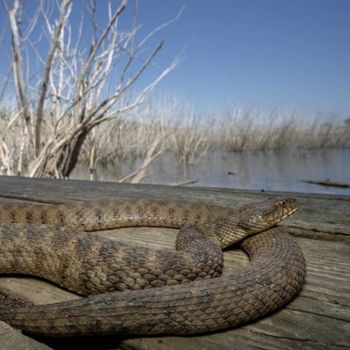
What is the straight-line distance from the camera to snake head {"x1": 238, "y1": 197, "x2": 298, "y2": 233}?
7.14 ft

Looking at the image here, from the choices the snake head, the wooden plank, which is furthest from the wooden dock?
the snake head

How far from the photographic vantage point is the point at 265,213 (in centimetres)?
224

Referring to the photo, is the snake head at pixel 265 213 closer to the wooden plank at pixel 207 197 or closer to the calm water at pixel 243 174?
the wooden plank at pixel 207 197

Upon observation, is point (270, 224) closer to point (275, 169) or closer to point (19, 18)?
point (19, 18)

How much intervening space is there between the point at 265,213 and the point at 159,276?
0.98 metres

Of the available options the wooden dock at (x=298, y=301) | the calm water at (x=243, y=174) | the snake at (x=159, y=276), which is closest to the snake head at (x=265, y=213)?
the snake at (x=159, y=276)

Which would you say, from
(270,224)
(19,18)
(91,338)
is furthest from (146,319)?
(19,18)

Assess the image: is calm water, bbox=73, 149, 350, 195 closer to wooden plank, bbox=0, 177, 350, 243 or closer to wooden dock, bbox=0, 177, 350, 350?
wooden plank, bbox=0, 177, 350, 243

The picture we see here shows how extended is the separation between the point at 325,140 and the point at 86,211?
65.3 ft

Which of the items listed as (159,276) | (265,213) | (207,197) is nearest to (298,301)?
(159,276)

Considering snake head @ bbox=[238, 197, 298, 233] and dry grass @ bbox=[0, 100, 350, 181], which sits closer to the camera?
snake head @ bbox=[238, 197, 298, 233]

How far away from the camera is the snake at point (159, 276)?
3.73ft

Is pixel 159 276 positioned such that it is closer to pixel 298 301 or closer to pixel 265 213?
pixel 298 301

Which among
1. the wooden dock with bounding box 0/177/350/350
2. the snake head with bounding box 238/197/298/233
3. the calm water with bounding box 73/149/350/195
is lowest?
the wooden dock with bounding box 0/177/350/350
